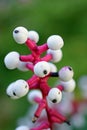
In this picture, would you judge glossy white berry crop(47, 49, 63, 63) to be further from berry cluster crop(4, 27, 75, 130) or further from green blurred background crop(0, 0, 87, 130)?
green blurred background crop(0, 0, 87, 130)

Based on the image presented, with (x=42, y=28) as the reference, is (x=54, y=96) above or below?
above

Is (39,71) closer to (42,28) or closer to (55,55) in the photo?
(55,55)

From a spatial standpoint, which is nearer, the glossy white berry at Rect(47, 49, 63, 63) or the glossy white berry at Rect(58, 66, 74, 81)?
the glossy white berry at Rect(58, 66, 74, 81)

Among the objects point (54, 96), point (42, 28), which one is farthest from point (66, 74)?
point (42, 28)

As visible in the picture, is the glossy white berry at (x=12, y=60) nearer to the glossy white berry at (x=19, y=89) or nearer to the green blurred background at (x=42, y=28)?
the glossy white berry at (x=19, y=89)

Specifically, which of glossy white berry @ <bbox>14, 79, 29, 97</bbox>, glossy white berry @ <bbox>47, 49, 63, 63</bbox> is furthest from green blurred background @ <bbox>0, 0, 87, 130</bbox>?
glossy white berry @ <bbox>14, 79, 29, 97</bbox>

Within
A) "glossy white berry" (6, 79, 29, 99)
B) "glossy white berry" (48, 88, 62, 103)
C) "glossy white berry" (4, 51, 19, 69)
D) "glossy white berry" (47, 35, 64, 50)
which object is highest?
"glossy white berry" (47, 35, 64, 50)

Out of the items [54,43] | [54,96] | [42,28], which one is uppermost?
[54,43]

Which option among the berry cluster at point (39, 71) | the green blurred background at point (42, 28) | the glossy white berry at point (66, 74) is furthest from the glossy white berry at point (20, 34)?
the green blurred background at point (42, 28)
